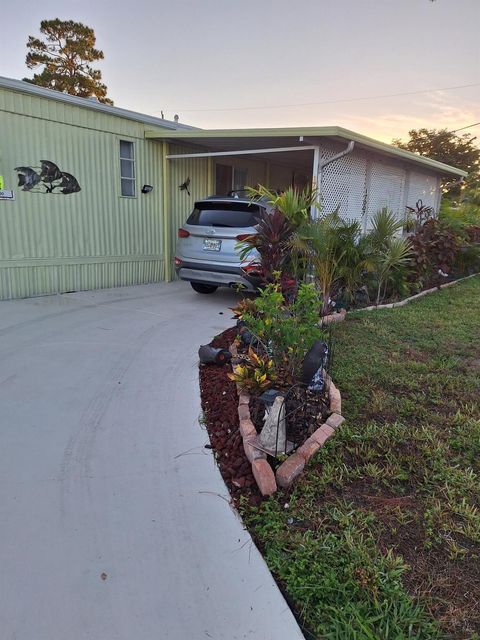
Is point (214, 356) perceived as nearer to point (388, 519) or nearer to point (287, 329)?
point (287, 329)

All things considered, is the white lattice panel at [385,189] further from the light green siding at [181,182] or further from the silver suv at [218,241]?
the silver suv at [218,241]

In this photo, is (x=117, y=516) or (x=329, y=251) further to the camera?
(x=329, y=251)

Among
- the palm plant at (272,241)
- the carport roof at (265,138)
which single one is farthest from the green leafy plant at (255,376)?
the carport roof at (265,138)

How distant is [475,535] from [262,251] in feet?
13.6

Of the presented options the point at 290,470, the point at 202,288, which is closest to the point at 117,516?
the point at 290,470

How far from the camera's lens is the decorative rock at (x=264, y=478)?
8.22 feet

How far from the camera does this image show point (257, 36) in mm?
11758

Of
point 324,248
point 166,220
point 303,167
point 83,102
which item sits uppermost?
point 83,102

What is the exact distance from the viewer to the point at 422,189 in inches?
512

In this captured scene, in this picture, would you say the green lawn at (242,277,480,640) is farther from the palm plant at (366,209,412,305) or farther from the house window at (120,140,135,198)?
the house window at (120,140,135,198)

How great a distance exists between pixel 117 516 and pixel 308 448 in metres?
1.19

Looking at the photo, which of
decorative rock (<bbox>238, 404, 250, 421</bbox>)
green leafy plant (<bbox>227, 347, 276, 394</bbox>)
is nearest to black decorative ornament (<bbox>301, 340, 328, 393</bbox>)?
green leafy plant (<bbox>227, 347, 276, 394</bbox>)

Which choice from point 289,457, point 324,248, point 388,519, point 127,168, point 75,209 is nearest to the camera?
point 388,519

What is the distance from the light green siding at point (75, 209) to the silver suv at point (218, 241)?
182 centimetres
